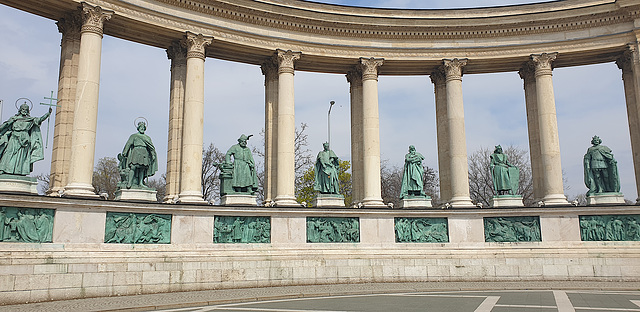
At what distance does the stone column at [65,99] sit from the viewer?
2777cm

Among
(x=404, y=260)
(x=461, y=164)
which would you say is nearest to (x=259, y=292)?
(x=404, y=260)

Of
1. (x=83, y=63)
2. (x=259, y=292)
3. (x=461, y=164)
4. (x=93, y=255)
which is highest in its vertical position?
(x=83, y=63)

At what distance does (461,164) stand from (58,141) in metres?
23.4

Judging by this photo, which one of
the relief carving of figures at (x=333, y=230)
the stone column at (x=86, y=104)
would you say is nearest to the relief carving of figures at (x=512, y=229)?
the relief carving of figures at (x=333, y=230)

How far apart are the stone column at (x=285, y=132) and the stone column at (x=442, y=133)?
10.3 metres

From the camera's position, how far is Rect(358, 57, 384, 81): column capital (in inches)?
1372

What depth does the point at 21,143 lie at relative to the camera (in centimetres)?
2455

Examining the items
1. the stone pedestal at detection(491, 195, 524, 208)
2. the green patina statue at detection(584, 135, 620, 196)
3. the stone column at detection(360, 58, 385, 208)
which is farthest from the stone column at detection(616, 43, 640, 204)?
the stone column at detection(360, 58, 385, 208)

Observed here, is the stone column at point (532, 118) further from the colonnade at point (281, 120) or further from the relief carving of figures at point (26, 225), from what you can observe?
the relief carving of figures at point (26, 225)

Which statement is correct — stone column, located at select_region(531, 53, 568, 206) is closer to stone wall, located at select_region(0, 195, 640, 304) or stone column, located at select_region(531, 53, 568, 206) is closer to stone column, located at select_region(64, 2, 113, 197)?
stone wall, located at select_region(0, 195, 640, 304)

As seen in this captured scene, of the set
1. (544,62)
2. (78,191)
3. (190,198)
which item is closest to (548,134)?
(544,62)

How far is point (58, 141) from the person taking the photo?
92.2 ft

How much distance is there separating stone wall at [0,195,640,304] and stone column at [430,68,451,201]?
3.84 metres

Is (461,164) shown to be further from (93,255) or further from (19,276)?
(19,276)
